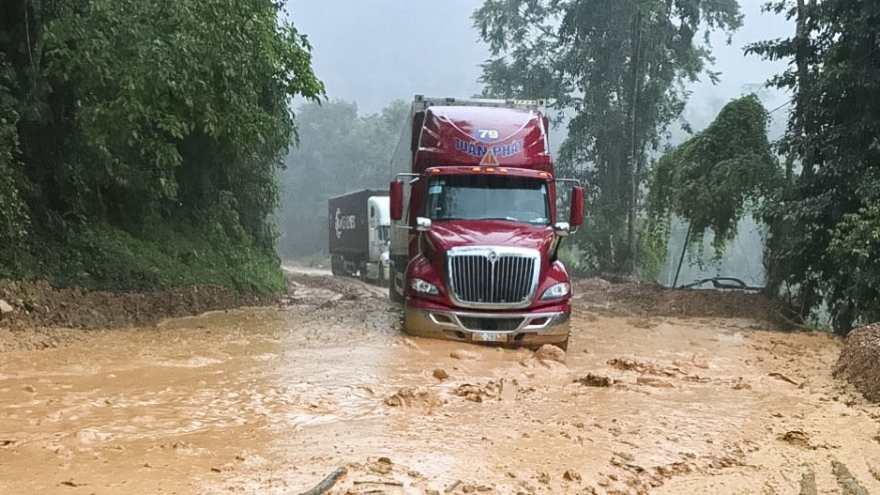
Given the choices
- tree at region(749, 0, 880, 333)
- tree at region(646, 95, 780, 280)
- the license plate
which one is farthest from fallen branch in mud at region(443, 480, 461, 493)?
tree at region(646, 95, 780, 280)

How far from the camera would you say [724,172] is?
59.7 ft

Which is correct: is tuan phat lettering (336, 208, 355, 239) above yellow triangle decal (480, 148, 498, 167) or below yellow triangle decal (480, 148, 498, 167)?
below

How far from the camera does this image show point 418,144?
12.0 meters

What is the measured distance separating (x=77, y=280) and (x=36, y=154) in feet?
6.98

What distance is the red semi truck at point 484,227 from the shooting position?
31.5ft

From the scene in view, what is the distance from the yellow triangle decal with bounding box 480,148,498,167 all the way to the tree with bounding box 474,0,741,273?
18150 mm

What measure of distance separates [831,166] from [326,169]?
58901mm

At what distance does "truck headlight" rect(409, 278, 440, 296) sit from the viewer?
972 centimetres

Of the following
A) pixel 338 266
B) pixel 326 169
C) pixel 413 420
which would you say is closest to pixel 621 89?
pixel 338 266

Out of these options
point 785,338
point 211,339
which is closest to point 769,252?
point 785,338

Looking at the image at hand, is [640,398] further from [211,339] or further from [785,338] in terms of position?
[785,338]

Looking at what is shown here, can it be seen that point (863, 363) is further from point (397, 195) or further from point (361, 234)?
point (361, 234)

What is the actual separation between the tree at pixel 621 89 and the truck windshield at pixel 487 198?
18.1m

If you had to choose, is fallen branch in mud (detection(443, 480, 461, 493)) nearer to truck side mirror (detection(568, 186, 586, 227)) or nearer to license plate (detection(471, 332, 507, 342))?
license plate (detection(471, 332, 507, 342))
